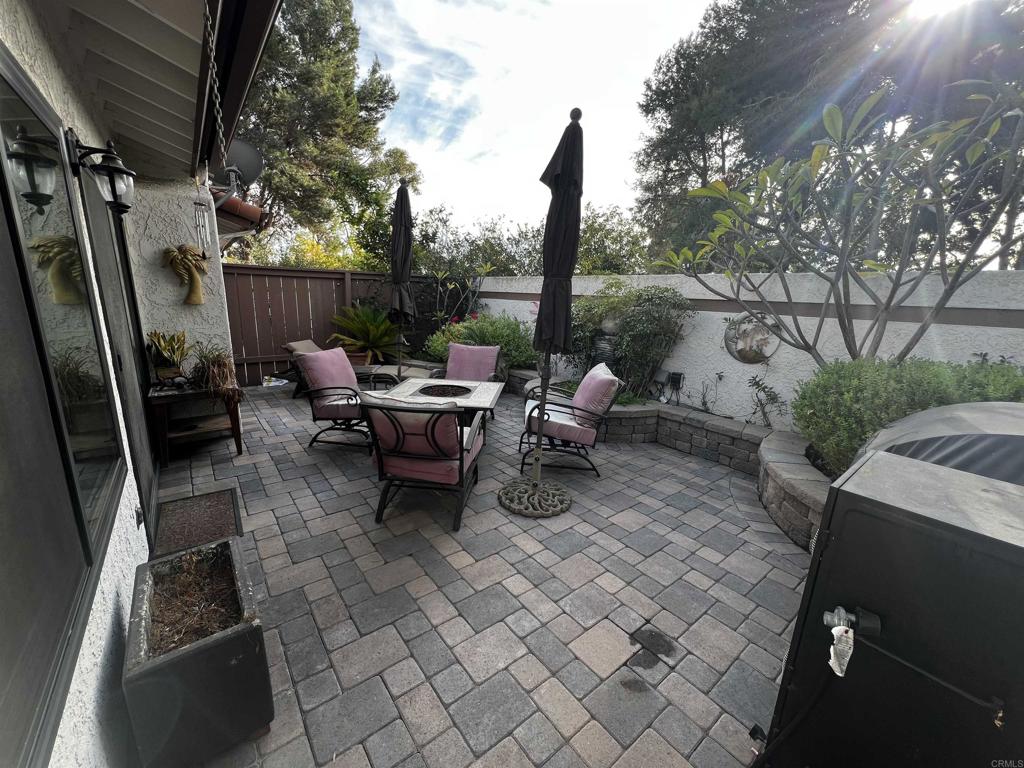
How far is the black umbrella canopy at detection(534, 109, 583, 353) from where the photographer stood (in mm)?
2525

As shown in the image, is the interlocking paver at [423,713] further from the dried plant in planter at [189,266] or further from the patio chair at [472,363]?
the dried plant in planter at [189,266]

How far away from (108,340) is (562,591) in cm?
276

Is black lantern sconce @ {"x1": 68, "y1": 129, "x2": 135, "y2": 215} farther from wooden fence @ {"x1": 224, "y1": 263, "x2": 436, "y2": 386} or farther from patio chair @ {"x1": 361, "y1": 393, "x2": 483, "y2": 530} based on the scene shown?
wooden fence @ {"x1": 224, "y1": 263, "x2": 436, "y2": 386}

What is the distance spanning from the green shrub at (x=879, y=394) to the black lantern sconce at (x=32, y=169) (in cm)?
402

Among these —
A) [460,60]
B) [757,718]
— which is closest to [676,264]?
[757,718]

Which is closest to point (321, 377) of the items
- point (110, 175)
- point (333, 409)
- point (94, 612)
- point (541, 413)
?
point (333, 409)

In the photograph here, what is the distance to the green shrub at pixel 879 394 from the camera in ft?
8.00

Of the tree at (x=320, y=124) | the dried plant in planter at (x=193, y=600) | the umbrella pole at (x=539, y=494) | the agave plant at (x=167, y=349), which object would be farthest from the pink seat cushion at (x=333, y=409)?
the tree at (x=320, y=124)

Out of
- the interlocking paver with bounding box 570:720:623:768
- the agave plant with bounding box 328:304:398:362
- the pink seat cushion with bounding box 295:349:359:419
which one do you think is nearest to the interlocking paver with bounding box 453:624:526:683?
the interlocking paver with bounding box 570:720:623:768

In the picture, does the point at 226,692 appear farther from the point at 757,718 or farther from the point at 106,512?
the point at 757,718

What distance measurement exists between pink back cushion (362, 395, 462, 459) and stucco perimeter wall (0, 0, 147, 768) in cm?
124

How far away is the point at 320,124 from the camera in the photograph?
33.9 ft

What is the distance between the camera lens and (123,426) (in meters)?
2.00

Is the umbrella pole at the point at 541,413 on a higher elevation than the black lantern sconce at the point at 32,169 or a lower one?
lower
